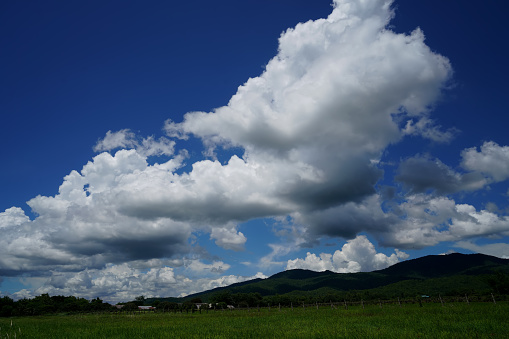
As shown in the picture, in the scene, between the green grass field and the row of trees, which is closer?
the green grass field

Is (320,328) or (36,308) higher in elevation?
(320,328)

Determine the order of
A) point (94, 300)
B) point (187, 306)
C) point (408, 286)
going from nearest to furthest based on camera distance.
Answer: point (187, 306) → point (408, 286) → point (94, 300)

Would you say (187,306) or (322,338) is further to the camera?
(187,306)

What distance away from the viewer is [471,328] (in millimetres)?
18516

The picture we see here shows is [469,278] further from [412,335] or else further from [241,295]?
[412,335]

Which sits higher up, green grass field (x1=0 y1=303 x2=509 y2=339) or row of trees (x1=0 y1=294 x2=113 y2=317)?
green grass field (x1=0 y1=303 x2=509 y2=339)

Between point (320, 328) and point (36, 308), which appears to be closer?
point (320, 328)

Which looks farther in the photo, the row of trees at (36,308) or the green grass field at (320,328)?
the row of trees at (36,308)

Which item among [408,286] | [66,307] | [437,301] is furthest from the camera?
[408,286]

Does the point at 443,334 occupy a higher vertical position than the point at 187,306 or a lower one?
higher

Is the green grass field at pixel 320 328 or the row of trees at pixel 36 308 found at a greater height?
the green grass field at pixel 320 328

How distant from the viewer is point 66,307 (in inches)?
5030

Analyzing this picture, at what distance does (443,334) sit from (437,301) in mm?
49289

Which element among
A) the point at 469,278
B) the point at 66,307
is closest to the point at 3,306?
the point at 66,307
